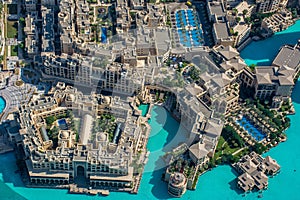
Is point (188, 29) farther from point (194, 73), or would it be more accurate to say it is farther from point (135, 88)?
point (135, 88)

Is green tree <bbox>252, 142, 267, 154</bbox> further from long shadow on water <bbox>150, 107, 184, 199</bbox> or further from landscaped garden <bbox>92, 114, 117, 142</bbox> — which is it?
landscaped garden <bbox>92, 114, 117, 142</bbox>

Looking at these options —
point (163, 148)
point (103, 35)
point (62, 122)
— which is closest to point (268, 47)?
point (103, 35)

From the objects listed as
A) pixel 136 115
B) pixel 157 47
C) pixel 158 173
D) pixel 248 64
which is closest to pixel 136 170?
pixel 158 173

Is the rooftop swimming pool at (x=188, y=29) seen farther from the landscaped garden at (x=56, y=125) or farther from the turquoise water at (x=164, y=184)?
the landscaped garden at (x=56, y=125)

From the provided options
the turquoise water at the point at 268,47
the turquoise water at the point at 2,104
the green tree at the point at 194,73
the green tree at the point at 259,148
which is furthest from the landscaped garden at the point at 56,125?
the turquoise water at the point at 268,47

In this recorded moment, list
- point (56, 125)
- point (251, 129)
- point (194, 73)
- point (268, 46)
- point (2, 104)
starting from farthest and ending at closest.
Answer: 1. point (268, 46)
2. point (194, 73)
3. point (2, 104)
4. point (251, 129)
5. point (56, 125)

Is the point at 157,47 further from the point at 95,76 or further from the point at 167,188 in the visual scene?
the point at 167,188
